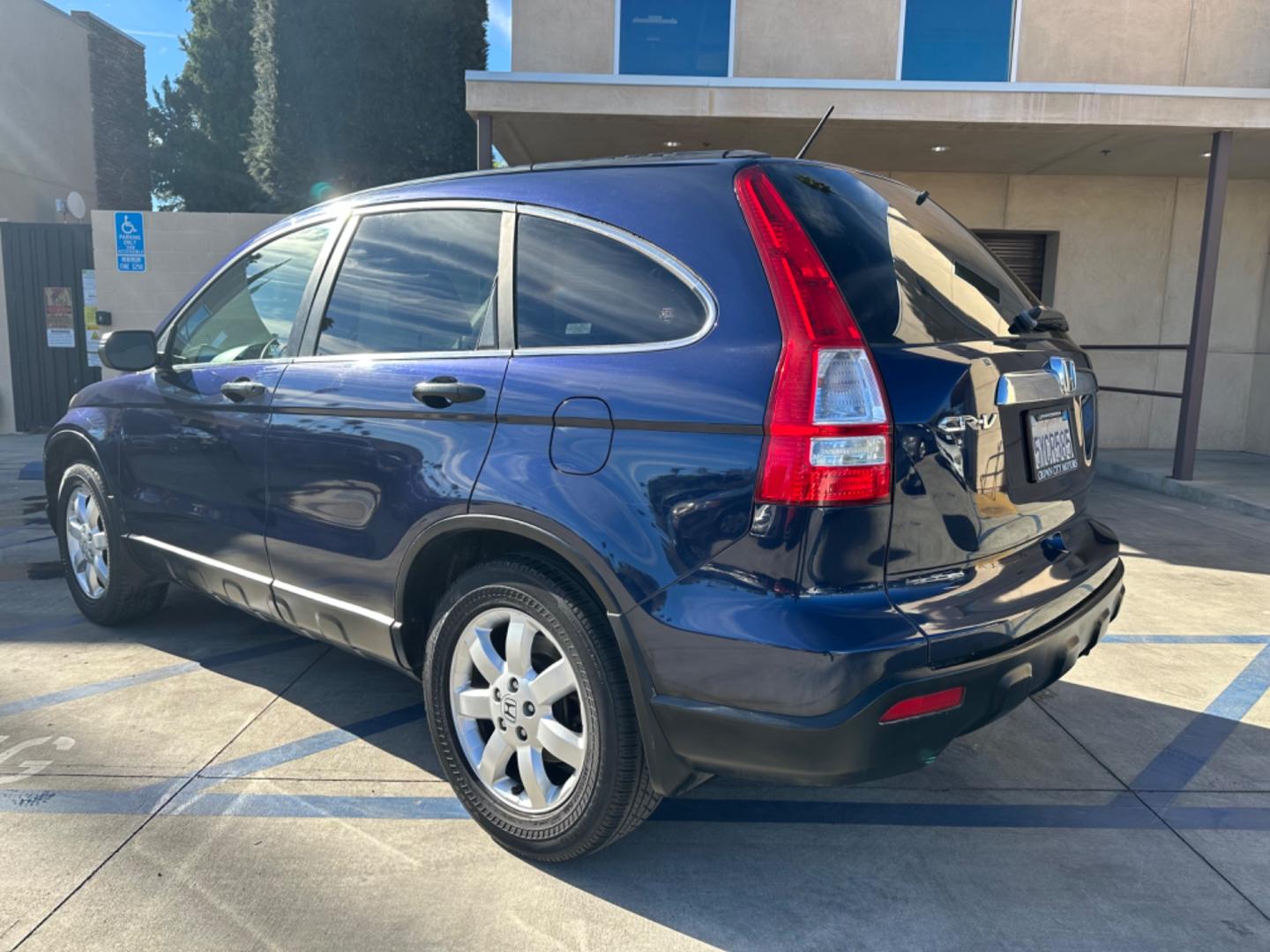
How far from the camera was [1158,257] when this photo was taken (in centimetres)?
1027

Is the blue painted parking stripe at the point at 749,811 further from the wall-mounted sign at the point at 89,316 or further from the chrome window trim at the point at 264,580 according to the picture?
the wall-mounted sign at the point at 89,316

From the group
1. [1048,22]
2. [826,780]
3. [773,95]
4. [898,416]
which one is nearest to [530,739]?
[826,780]

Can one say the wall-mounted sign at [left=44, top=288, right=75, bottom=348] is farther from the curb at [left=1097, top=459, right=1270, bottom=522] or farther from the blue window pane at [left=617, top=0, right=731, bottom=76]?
the curb at [left=1097, top=459, right=1270, bottom=522]

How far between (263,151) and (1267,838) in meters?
16.7

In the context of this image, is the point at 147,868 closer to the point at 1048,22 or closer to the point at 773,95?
the point at 773,95

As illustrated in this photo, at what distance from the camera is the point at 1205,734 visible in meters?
3.46

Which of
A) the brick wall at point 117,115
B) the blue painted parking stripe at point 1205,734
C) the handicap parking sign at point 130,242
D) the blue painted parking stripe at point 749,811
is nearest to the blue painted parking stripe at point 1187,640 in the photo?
the blue painted parking stripe at point 1205,734

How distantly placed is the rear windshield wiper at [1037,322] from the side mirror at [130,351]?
133 inches

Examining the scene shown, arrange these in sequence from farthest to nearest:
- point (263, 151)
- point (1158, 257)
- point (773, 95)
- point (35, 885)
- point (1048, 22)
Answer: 1. point (263, 151)
2. point (1158, 257)
3. point (1048, 22)
4. point (773, 95)
5. point (35, 885)

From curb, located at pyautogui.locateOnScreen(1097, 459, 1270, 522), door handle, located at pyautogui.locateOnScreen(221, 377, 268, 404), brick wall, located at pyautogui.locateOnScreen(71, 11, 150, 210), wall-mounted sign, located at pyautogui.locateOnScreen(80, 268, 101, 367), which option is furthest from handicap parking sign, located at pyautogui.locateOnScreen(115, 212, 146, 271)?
brick wall, located at pyautogui.locateOnScreen(71, 11, 150, 210)

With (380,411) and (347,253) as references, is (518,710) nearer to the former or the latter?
(380,411)

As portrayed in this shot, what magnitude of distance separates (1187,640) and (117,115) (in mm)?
23331

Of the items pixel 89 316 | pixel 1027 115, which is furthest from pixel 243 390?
pixel 89 316

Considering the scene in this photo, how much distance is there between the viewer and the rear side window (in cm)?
229
